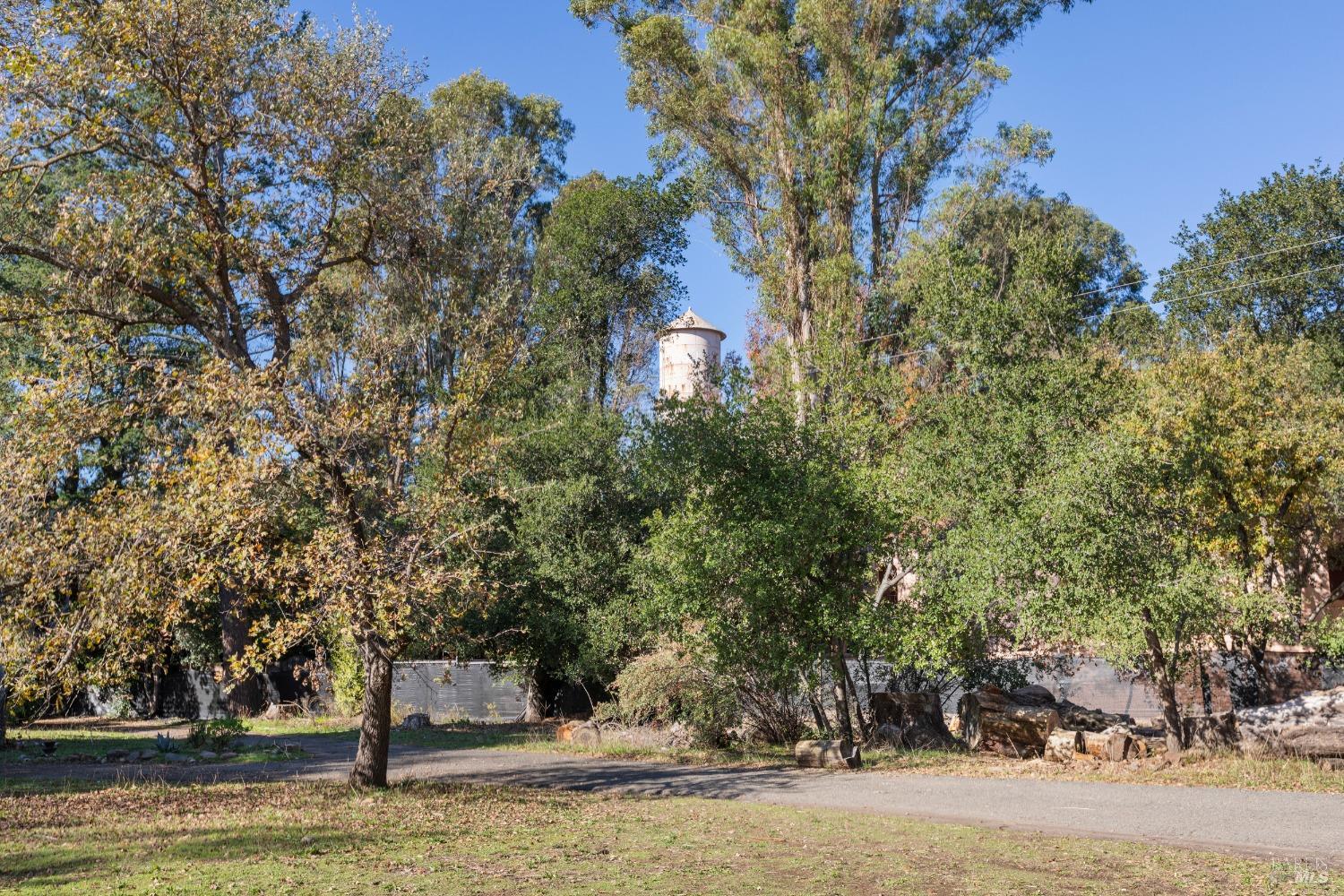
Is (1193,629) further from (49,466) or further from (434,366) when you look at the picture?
(434,366)

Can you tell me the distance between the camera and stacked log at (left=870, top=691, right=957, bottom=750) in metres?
17.4

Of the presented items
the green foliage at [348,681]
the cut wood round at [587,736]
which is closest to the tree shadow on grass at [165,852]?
the cut wood round at [587,736]

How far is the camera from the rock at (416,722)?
25.3m

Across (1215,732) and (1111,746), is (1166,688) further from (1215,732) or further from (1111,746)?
(1111,746)

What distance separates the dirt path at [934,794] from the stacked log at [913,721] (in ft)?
8.93

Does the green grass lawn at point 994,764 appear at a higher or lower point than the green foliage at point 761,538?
lower

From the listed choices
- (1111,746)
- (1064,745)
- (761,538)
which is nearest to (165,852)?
(761,538)

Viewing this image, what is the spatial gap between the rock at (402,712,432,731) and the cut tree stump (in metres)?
12.3

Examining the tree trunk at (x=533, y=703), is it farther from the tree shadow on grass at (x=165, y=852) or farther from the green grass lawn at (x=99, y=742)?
the tree shadow on grass at (x=165, y=852)

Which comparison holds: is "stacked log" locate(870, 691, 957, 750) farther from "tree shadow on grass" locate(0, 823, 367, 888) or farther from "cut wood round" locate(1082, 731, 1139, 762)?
"tree shadow on grass" locate(0, 823, 367, 888)

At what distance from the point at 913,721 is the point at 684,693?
381cm

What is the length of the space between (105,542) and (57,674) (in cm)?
139

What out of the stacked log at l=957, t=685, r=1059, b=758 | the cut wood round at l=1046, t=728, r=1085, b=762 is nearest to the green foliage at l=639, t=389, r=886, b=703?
the stacked log at l=957, t=685, r=1059, b=758

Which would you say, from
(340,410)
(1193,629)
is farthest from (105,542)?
(1193,629)
